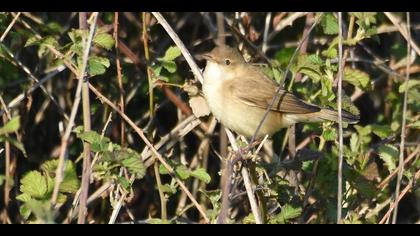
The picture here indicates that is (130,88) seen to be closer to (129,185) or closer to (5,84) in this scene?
(5,84)

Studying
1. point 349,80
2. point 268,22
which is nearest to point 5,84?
point 268,22

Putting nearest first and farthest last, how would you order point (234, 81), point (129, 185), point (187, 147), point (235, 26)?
point (129, 185) → point (234, 81) → point (235, 26) → point (187, 147)

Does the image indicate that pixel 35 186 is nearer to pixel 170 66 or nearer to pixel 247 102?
pixel 170 66

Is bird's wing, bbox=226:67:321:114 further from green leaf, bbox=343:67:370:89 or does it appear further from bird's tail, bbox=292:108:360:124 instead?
Result: green leaf, bbox=343:67:370:89

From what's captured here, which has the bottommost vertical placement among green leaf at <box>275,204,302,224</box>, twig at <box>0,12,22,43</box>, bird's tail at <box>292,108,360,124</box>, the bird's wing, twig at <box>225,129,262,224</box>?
green leaf at <box>275,204,302,224</box>

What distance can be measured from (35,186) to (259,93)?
138 cm

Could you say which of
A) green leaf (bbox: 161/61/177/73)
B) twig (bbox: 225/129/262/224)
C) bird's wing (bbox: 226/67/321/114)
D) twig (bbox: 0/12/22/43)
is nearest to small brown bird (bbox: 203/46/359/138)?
bird's wing (bbox: 226/67/321/114)

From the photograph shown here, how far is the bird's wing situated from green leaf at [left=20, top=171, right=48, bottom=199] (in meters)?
1.21

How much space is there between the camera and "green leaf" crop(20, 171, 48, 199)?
9.71 ft

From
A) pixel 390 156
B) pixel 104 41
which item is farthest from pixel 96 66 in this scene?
pixel 390 156
